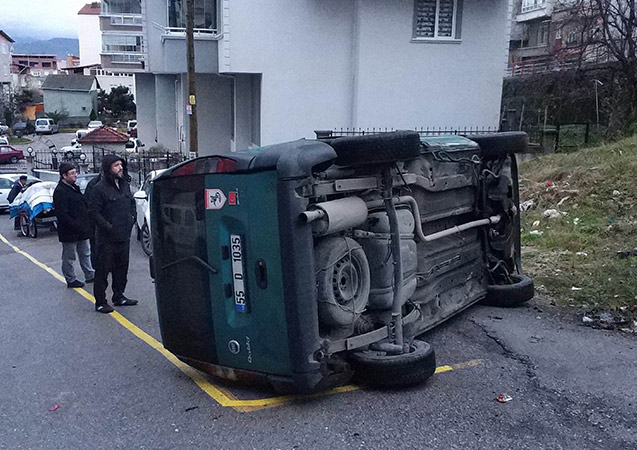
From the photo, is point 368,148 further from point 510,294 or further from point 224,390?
point 510,294

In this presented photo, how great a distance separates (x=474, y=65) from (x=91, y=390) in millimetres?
18493

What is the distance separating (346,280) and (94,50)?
109631 millimetres

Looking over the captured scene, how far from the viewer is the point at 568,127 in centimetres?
2362

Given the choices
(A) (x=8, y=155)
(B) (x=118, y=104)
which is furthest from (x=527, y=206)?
(B) (x=118, y=104)

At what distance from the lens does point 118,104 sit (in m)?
77.1

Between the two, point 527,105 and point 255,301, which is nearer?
point 255,301

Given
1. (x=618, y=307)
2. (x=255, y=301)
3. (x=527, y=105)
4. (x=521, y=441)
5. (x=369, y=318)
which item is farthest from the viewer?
(x=527, y=105)

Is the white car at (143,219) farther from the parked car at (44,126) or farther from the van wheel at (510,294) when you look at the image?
the parked car at (44,126)

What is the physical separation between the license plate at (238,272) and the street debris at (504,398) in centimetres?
205

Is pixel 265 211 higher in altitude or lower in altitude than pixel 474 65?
lower

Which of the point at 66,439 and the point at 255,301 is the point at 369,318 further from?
the point at 66,439

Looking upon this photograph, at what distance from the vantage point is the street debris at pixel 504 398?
16.5 ft

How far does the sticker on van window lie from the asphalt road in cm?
151

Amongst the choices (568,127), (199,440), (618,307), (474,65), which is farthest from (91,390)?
(568,127)
